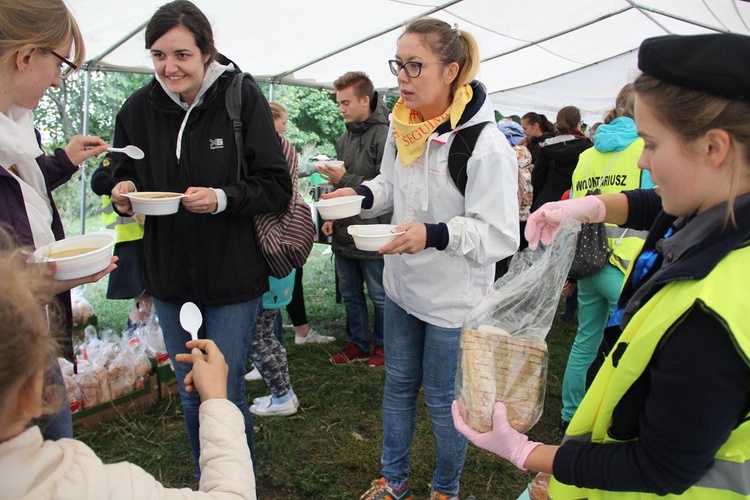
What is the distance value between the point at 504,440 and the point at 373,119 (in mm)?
3087

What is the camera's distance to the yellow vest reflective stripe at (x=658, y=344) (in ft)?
→ 2.65

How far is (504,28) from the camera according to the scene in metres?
6.01

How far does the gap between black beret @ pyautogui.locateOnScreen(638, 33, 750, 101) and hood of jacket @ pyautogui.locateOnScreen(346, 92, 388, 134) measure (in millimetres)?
3133

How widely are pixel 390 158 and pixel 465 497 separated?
172 cm

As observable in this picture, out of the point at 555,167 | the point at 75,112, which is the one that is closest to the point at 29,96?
the point at 555,167

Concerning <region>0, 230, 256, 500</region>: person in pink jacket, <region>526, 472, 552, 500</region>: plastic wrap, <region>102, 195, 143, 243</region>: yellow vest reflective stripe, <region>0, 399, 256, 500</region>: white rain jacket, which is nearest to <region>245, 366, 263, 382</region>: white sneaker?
<region>102, 195, 143, 243</region>: yellow vest reflective stripe

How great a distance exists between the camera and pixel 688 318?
842mm

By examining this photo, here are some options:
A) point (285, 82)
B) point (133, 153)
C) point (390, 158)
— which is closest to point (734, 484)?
point (390, 158)

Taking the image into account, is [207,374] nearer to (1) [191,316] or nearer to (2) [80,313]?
(1) [191,316]

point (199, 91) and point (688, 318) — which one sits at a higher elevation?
point (199, 91)

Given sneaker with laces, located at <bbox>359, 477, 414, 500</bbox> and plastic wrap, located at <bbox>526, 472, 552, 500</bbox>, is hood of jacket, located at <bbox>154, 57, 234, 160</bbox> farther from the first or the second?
plastic wrap, located at <bbox>526, 472, 552, 500</bbox>

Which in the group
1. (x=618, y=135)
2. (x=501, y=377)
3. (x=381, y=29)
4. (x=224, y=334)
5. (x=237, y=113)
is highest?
(x=381, y=29)

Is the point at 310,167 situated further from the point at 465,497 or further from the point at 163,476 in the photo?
the point at 465,497

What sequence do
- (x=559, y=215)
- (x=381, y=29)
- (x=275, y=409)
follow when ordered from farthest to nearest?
(x=381, y=29), (x=275, y=409), (x=559, y=215)
